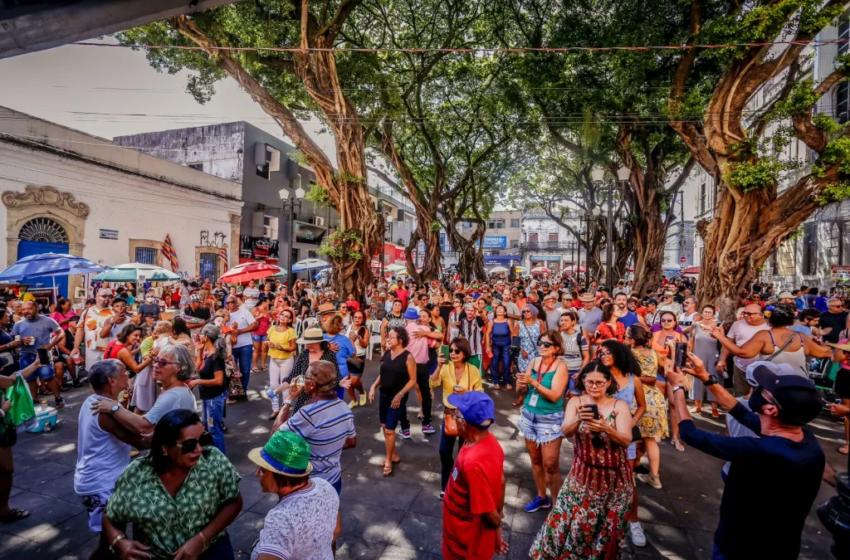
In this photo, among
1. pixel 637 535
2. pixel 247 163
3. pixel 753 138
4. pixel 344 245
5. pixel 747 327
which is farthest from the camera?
pixel 247 163

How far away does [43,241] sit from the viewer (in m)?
13.6

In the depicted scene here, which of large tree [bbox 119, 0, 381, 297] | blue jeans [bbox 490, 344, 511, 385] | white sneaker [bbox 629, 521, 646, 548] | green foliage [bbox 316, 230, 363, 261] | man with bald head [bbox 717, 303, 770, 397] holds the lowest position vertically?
white sneaker [bbox 629, 521, 646, 548]

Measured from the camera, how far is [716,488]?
4250 mm

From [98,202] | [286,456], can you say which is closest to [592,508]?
[286,456]

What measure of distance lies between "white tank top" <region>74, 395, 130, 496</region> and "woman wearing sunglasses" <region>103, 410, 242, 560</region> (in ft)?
3.68

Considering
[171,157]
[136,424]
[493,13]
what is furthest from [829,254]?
[171,157]

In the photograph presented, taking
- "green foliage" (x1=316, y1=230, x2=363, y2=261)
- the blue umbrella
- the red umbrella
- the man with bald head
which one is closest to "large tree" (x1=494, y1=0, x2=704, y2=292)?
the man with bald head

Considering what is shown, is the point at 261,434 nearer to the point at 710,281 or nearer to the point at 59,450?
the point at 59,450

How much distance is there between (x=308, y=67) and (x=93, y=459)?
976 cm

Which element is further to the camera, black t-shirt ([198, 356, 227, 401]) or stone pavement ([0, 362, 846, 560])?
black t-shirt ([198, 356, 227, 401])

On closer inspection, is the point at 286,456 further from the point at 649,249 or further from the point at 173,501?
the point at 649,249

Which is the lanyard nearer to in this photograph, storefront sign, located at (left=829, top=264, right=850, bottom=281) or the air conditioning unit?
storefront sign, located at (left=829, top=264, right=850, bottom=281)

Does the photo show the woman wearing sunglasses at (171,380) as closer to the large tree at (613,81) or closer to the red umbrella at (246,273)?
the red umbrella at (246,273)

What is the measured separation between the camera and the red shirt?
2.34 m
